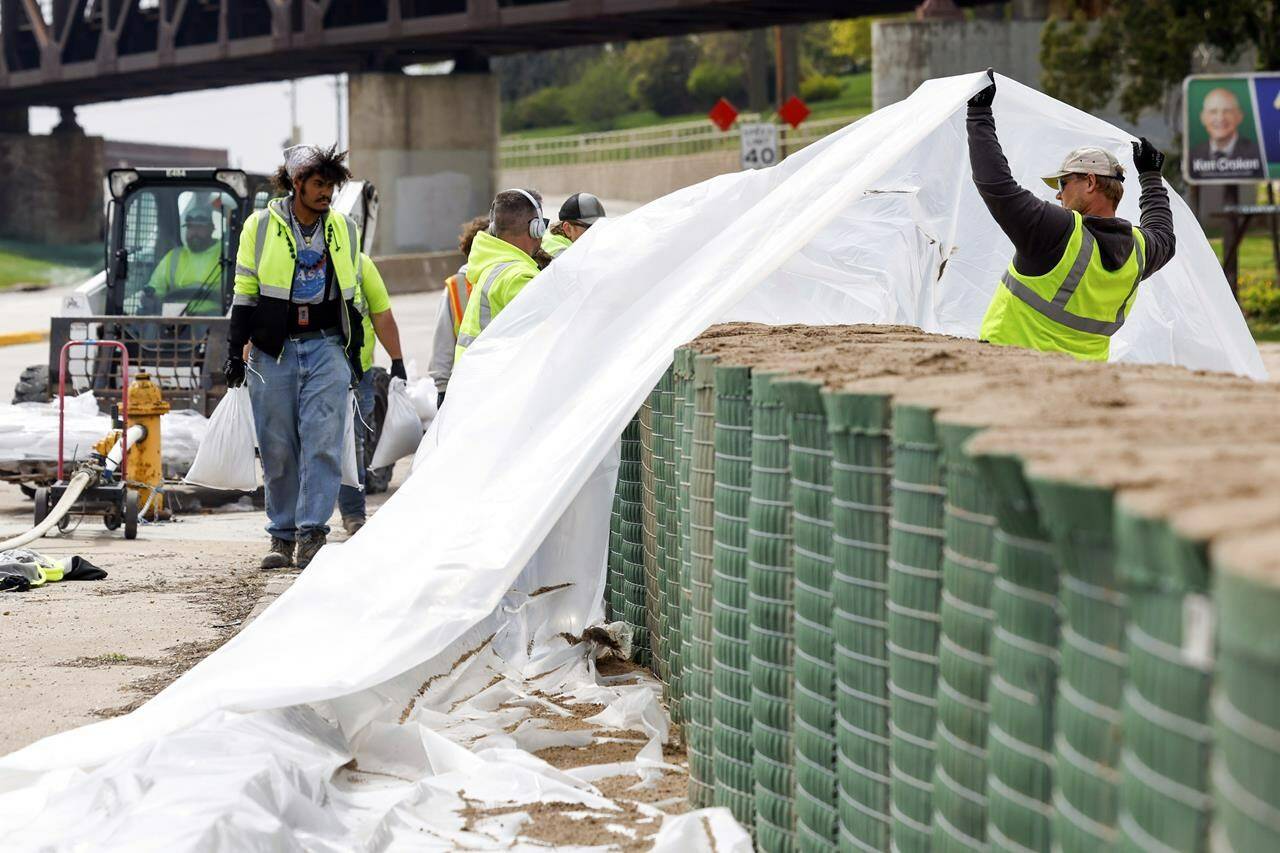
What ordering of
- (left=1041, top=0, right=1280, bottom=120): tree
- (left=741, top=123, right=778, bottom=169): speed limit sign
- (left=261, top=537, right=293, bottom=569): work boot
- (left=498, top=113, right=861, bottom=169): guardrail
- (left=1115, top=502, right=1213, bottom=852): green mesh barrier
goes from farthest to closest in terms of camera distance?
(left=498, top=113, right=861, bottom=169): guardrail
(left=1041, top=0, right=1280, bottom=120): tree
(left=741, top=123, right=778, bottom=169): speed limit sign
(left=261, top=537, right=293, bottom=569): work boot
(left=1115, top=502, right=1213, bottom=852): green mesh barrier

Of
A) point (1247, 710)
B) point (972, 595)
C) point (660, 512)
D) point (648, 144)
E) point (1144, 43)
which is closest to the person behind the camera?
point (1247, 710)

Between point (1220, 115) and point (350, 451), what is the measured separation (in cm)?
1611

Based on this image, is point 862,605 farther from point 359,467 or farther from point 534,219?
point 359,467

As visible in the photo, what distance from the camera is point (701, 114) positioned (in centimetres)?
8331

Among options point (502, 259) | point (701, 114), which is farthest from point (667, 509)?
point (701, 114)

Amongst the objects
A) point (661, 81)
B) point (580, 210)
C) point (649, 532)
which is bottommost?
point (649, 532)

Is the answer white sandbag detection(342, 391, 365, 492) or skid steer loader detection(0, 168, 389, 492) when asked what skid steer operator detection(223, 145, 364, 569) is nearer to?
white sandbag detection(342, 391, 365, 492)

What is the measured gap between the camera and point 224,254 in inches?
624

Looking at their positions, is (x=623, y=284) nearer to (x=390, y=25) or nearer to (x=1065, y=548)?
(x=1065, y=548)

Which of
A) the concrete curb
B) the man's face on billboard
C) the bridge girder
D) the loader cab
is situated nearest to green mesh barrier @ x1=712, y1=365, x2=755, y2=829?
the loader cab

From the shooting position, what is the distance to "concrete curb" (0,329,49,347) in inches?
1231

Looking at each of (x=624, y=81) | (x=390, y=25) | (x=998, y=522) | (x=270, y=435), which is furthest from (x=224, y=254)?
(x=624, y=81)

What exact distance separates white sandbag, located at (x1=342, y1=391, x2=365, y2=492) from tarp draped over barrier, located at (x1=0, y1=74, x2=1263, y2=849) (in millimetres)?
2835

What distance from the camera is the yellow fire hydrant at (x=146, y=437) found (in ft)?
38.2
